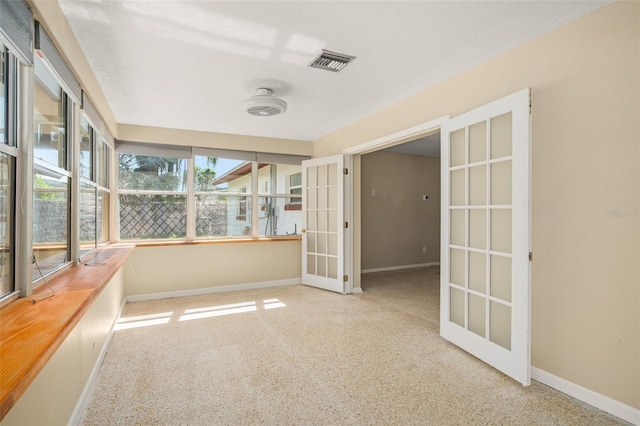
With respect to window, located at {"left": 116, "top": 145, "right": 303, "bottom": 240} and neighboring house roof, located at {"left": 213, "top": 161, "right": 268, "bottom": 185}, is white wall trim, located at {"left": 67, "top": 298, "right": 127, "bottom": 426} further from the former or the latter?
neighboring house roof, located at {"left": 213, "top": 161, "right": 268, "bottom": 185}

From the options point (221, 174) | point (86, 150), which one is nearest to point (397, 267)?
point (221, 174)

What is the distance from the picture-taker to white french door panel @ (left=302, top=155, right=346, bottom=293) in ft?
15.3

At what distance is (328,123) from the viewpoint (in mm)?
4461

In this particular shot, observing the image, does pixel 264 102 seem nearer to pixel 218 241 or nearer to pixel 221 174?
pixel 221 174

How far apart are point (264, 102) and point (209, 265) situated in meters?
2.70

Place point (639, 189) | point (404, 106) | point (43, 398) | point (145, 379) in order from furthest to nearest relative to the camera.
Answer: point (404, 106)
point (145, 379)
point (639, 189)
point (43, 398)

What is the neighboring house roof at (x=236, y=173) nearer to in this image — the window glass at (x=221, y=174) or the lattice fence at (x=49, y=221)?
the window glass at (x=221, y=174)

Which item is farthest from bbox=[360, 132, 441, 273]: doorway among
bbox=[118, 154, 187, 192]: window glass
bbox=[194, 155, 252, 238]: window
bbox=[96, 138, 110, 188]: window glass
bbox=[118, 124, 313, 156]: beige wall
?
bbox=[96, 138, 110, 188]: window glass

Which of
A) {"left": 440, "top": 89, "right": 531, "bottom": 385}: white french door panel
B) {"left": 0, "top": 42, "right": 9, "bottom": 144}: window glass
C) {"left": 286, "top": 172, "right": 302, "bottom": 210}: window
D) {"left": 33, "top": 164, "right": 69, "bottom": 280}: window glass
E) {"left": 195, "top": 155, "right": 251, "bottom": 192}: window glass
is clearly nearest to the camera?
{"left": 0, "top": 42, "right": 9, "bottom": 144}: window glass

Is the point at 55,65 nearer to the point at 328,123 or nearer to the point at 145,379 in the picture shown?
the point at 145,379

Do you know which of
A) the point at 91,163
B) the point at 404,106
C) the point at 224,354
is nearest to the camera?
the point at 224,354

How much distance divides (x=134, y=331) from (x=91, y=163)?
1728 mm

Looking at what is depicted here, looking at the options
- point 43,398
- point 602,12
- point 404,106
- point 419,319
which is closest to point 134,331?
point 43,398

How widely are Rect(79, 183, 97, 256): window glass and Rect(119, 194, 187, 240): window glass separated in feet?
3.80
